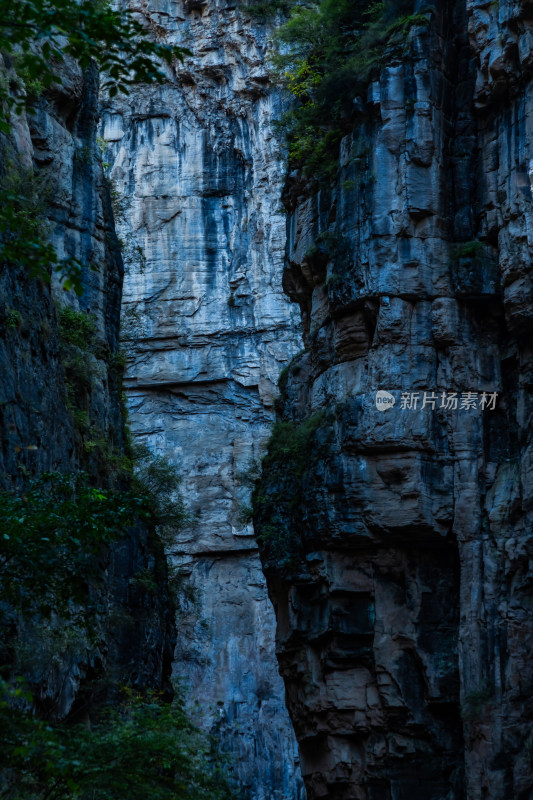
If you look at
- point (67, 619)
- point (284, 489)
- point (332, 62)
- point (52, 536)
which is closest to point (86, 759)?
point (67, 619)

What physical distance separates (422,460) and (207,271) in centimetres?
2484

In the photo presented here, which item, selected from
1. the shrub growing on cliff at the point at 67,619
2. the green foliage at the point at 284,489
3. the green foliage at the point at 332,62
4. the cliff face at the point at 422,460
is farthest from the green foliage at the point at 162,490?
the shrub growing on cliff at the point at 67,619

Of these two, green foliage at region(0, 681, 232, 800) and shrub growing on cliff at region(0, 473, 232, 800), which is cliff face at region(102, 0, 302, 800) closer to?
green foliage at region(0, 681, 232, 800)

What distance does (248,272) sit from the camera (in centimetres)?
4650

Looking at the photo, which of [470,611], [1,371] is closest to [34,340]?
[1,371]

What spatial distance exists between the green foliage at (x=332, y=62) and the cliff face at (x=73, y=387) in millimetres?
5323

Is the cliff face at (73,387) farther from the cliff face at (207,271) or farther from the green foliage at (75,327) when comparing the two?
the cliff face at (207,271)

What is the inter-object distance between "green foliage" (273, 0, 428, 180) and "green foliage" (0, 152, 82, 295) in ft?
24.7

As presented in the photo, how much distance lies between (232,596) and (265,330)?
11064 mm

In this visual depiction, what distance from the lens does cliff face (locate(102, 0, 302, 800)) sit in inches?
1799

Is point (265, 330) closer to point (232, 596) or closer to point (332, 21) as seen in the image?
point (232, 596)

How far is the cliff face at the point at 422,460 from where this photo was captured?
22578 mm

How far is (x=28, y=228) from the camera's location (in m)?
9.62

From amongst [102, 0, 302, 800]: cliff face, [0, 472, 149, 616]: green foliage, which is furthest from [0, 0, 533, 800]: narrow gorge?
[102, 0, 302, 800]: cliff face
